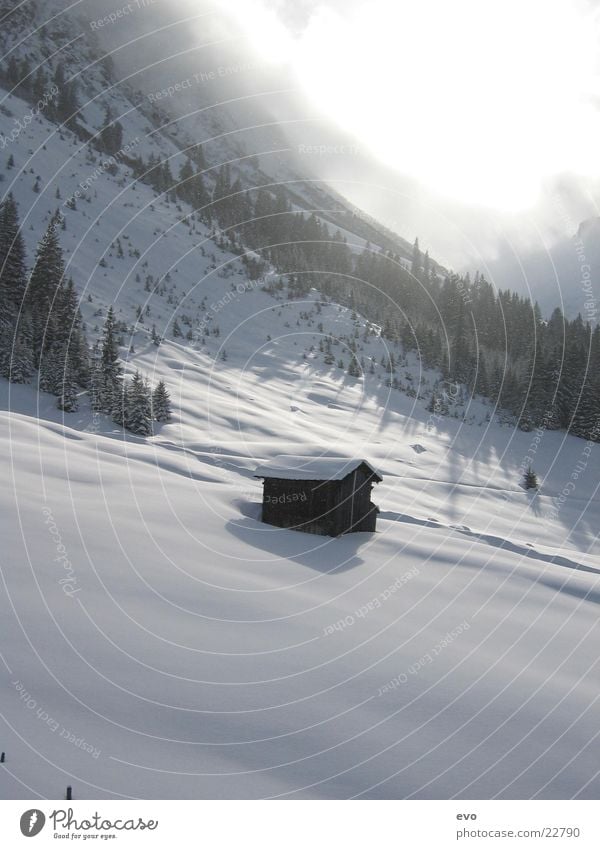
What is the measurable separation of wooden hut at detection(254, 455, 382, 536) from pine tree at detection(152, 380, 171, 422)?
1341 cm

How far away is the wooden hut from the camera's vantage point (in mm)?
17625

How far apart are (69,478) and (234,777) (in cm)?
1039

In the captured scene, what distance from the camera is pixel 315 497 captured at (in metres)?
17.8

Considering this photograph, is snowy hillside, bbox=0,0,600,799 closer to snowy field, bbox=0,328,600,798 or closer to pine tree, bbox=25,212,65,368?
snowy field, bbox=0,328,600,798

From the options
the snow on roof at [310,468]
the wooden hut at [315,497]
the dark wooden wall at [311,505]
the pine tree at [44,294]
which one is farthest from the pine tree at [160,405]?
the dark wooden wall at [311,505]

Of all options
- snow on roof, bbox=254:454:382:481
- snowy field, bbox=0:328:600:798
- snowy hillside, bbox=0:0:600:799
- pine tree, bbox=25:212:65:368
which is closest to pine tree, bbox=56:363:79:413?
snowy hillside, bbox=0:0:600:799

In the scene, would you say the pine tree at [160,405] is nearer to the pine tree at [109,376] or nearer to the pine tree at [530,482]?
the pine tree at [109,376]

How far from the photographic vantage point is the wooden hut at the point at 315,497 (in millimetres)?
17625

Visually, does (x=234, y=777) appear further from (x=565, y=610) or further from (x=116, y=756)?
(x=565, y=610)

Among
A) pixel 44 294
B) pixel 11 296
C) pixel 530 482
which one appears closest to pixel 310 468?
pixel 11 296

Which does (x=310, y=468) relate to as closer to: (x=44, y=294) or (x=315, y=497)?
(x=315, y=497)

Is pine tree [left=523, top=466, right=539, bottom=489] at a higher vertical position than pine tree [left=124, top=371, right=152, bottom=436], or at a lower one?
higher
